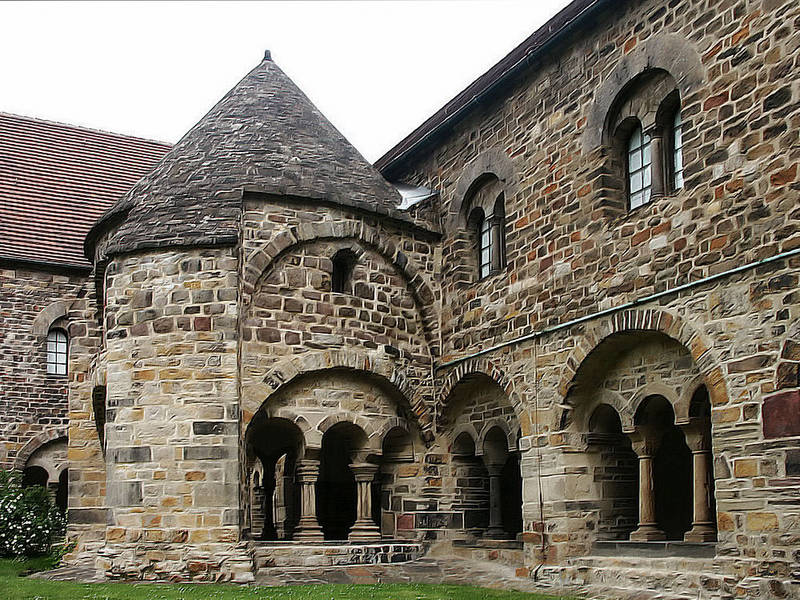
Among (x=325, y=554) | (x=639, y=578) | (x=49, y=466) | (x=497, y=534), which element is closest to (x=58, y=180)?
(x=49, y=466)

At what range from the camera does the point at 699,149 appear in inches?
400

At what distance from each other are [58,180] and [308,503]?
1149 centimetres

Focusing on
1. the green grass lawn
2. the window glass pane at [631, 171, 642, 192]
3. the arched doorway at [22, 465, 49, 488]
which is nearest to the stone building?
the window glass pane at [631, 171, 642, 192]

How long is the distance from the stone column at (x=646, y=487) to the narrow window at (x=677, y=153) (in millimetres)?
2631

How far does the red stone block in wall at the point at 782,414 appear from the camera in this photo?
866 cm

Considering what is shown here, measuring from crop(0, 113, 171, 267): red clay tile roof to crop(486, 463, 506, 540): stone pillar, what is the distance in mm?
10206

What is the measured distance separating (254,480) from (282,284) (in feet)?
26.4

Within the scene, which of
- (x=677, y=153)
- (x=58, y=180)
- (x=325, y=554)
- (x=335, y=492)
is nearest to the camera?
(x=677, y=153)

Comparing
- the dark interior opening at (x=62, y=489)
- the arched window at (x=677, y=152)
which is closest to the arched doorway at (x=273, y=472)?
the dark interior opening at (x=62, y=489)

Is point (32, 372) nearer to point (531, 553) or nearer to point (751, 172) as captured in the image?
point (531, 553)

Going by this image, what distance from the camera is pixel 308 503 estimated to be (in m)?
13.6

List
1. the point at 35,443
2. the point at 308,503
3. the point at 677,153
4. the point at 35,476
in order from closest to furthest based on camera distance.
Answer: the point at 677,153, the point at 308,503, the point at 35,443, the point at 35,476

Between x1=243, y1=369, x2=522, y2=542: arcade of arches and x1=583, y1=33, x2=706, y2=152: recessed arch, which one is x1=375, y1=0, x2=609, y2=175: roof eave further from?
x1=243, y1=369, x2=522, y2=542: arcade of arches

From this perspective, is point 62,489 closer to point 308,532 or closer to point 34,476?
point 34,476
